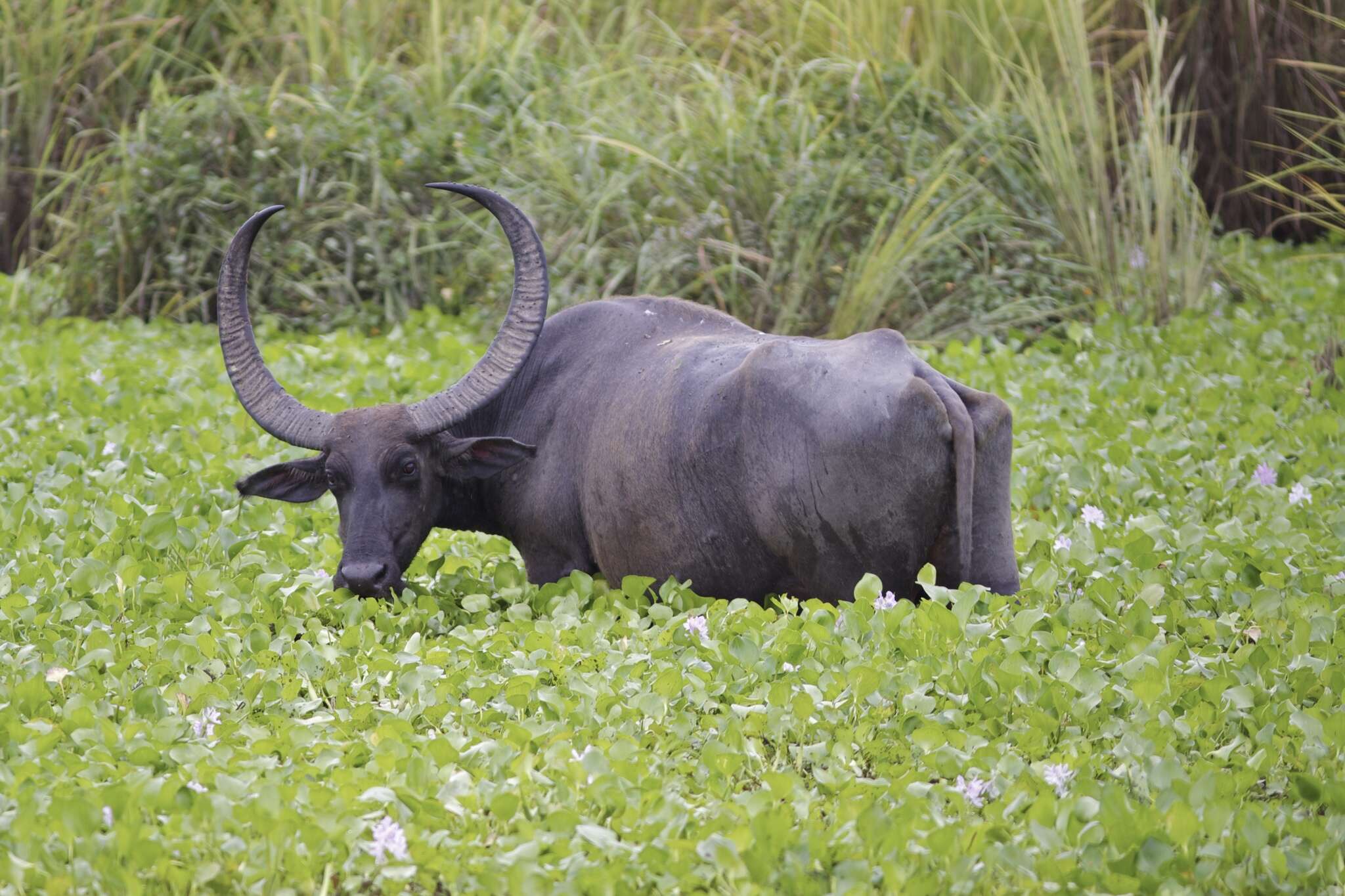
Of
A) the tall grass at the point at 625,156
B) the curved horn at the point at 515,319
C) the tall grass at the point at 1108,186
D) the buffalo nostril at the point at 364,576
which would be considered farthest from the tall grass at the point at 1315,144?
the buffalo nostril at the point at 364,576

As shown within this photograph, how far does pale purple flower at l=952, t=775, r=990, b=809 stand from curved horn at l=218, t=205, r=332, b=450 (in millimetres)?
2343

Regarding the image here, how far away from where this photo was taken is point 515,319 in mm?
4906

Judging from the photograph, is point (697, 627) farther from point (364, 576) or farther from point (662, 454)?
point (364, 576)

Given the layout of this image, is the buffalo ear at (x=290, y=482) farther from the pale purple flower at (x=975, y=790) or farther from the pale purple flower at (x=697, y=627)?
the pale purple flower at (x=975, y=790)

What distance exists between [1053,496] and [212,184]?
5.66 metres

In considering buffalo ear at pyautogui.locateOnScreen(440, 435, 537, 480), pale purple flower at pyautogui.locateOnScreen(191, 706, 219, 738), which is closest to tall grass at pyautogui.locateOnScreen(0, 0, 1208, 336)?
buffalo ear at pyautogui.locateOnScreen(440, 435, 537, 480)

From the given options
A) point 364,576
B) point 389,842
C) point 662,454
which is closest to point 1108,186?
point 662,454

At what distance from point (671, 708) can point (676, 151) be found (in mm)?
5558

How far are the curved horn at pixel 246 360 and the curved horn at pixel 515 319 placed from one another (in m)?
0.41

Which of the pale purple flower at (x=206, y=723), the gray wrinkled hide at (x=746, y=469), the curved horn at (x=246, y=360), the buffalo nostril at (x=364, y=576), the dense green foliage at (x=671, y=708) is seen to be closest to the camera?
the dense green foliage at (x=671, y=708)

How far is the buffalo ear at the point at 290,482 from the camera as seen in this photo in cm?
486

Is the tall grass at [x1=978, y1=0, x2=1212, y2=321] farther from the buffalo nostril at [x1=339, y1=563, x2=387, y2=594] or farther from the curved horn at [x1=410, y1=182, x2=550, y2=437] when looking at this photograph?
the buffalo nostril at [x1=339, y1=563, x2=387, y2=594]

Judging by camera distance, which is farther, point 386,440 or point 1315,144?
point 1315,144

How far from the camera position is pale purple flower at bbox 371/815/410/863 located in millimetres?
3012
